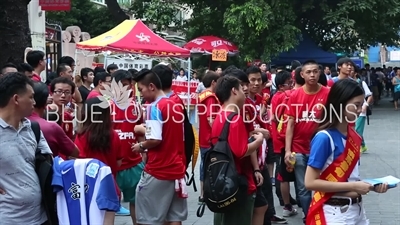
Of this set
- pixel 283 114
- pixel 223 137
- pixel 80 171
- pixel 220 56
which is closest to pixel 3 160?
pixel 80 171

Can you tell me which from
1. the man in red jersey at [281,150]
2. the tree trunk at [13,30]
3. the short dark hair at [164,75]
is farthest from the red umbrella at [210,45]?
the short dark hair at [164,75]

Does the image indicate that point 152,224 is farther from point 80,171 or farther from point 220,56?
point 220,56

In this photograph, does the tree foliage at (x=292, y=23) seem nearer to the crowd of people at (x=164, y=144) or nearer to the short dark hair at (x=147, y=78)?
the crowd of people at (x=164, y=144)

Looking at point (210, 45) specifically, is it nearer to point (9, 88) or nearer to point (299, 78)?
point (299, 78)

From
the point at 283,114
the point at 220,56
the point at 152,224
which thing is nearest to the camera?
the point at 152,224

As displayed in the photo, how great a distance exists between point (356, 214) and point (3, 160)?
222 centimetres

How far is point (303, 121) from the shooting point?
680cm

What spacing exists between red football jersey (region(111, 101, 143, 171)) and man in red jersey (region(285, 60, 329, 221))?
1.67 metres

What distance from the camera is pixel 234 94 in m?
5.34

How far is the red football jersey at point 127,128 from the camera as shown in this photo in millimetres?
6891

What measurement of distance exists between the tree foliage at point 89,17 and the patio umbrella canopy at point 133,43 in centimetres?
1595

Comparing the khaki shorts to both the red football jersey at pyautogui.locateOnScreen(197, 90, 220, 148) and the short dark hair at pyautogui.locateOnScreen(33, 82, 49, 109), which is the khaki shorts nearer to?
the short dark hair at pyautogui.locateOnScreen(33, 82, 49, 109)

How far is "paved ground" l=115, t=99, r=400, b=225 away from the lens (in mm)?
7791

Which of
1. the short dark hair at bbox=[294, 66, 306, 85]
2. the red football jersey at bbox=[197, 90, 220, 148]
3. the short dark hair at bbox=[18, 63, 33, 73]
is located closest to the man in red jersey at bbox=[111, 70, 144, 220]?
the red football jersey at bbox=[197, 90, 220, 148]
